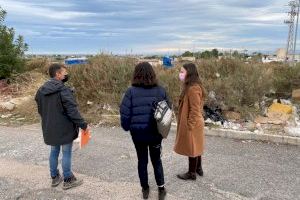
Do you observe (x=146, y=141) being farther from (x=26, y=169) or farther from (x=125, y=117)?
(x=26, y=169)

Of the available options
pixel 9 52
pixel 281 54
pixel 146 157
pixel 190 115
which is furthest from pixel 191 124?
pixel 281 54

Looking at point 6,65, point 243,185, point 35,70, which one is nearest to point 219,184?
point 243,185

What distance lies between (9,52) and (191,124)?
1084 cm

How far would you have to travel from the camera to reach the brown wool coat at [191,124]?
17.0 feet

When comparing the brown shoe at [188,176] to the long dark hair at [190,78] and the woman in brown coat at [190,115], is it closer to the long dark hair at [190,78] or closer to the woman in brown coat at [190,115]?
the woman in brown coat at [190,115]

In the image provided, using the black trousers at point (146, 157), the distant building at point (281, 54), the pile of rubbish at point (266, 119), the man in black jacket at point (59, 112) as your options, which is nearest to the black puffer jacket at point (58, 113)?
the man in black jacket at point (59, 112)

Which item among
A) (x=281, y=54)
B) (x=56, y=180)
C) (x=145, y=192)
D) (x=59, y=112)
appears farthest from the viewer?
(x=281, y=54)

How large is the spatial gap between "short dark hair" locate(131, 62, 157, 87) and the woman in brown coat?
773mm

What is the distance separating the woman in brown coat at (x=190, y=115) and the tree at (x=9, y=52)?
1054cm

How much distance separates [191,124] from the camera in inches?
208

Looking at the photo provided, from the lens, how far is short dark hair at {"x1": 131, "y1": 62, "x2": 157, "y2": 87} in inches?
180

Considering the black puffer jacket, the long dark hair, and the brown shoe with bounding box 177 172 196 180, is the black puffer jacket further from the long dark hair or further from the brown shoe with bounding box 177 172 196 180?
the brown shoe with bounding box 177 172 196 180

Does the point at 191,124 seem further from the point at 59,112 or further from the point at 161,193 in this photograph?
the point at 59,112

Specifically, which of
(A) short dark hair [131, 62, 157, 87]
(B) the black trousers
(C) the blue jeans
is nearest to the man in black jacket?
(C) the blue jeans
